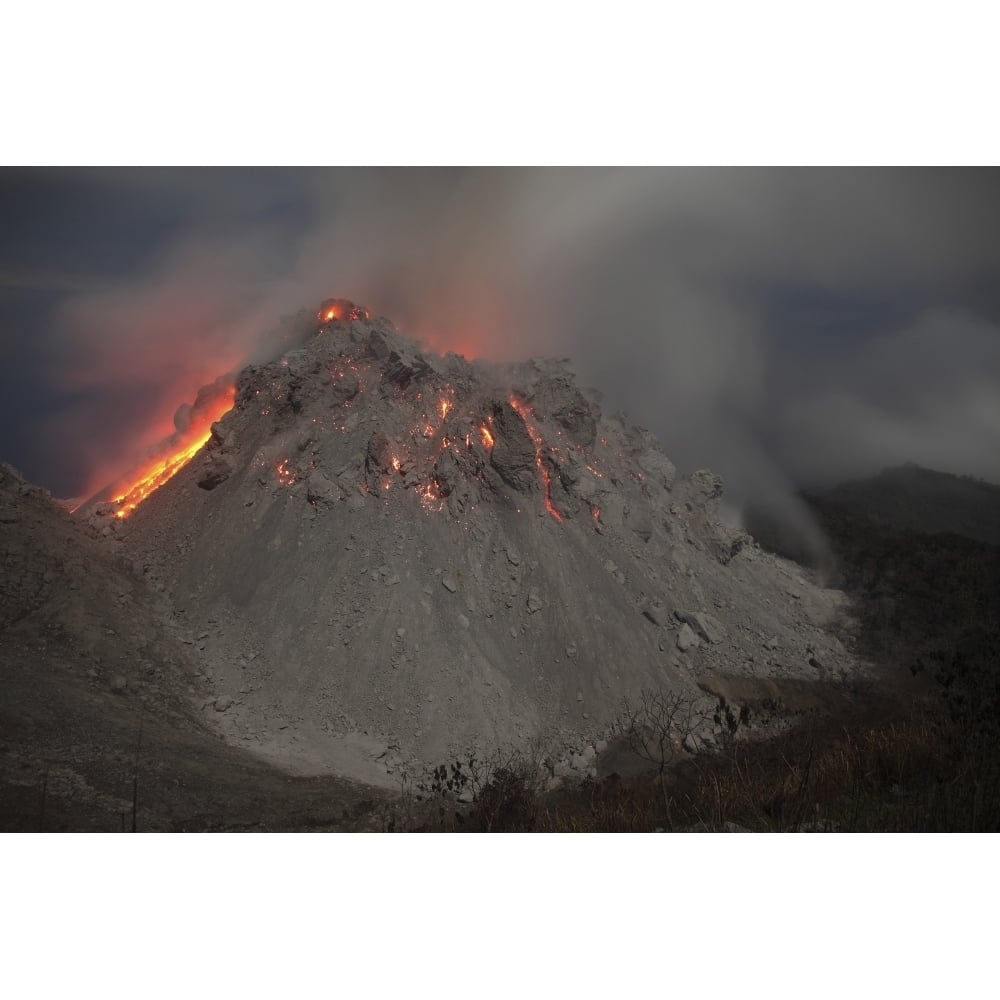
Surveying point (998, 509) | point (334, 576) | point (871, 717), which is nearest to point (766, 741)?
point (871, 717)

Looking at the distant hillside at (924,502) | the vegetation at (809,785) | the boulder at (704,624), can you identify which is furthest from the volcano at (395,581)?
the distant hillside at (924,502)

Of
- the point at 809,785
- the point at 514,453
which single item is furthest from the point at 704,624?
the point at 809,785

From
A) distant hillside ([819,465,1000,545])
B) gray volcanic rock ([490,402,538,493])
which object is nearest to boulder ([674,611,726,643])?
gray volcanic rock ([490,402,538,493])

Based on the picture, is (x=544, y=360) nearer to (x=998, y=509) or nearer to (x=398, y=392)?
(x=398, y=392)

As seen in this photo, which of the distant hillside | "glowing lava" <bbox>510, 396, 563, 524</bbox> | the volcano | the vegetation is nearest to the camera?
the vegetation

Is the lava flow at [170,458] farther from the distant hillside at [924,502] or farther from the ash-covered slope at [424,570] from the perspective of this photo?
the distant hillside at [924,502]

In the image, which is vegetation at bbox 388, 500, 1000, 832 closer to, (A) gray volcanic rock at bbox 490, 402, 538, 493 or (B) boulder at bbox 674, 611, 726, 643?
(B) boulder at bbox 674, 611, 726, 643
